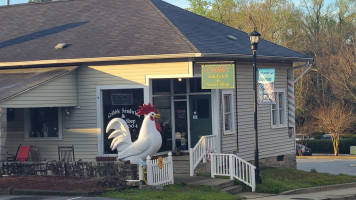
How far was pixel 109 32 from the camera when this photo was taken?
2445 centimetres

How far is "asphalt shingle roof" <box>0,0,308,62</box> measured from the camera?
22516 mm

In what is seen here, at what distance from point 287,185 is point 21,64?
11.0 metres

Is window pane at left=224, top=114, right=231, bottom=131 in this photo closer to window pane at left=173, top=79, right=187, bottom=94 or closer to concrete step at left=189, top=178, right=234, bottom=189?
window pane at left=173, top=79, right=187, bottom=94

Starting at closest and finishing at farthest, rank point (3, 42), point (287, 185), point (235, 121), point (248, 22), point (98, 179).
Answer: point (98, 179)
point (287, 185)
point (235, 121)
point (3, 42)
point (248, 22)

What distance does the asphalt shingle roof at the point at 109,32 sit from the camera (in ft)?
73.9

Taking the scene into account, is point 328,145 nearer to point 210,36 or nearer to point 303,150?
point 303,150

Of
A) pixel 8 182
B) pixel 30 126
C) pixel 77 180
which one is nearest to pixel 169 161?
pixel 77 180

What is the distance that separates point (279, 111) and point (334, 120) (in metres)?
23.0

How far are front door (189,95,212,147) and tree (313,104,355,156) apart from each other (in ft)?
90.0

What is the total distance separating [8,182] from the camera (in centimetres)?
1775

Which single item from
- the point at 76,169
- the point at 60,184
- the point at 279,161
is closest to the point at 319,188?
the point at 279,161

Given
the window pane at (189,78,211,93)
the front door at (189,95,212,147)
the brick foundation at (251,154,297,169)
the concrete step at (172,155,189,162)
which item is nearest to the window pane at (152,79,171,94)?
the window pane at (189,78,211,93)

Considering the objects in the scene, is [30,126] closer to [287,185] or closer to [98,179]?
[98,179]

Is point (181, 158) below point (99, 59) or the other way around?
below
